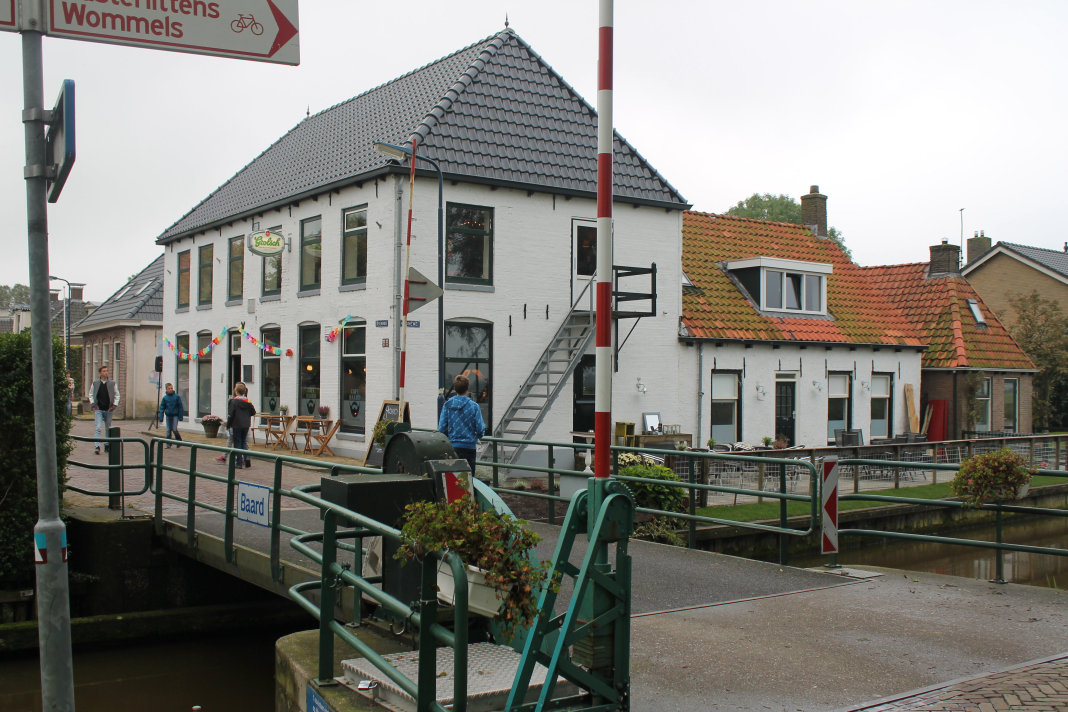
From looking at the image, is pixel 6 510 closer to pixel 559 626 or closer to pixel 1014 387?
pixel 559 626

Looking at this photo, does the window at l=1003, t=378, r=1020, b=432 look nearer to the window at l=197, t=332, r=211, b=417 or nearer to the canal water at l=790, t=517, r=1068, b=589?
the canal water at l=790, t=517, r=1068, b=589

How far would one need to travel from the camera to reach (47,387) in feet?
14.8

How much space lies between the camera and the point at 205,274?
2594 centimetres

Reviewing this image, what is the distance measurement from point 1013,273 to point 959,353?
15364 millimetres

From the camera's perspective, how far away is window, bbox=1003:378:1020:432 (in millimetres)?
28125

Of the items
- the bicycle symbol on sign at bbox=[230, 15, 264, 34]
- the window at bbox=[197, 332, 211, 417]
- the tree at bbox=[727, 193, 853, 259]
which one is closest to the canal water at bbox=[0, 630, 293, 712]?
the bicycle symbol on sign at bbox=[230, 15, 264, 34]

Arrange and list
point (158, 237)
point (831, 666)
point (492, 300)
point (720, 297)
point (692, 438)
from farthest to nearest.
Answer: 1. point (158, 237)
2. point (720, 297)
3. point (692, 438)
4. point (492, 300)
5. point (831, 666)

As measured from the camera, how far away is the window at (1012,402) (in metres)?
28.1

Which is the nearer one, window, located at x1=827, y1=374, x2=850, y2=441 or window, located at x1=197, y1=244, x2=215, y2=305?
window, located at x1=827, y1=374, x2=850, y2=441

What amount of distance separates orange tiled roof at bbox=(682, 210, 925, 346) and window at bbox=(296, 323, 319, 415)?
861cm

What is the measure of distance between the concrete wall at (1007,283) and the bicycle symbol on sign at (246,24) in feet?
122

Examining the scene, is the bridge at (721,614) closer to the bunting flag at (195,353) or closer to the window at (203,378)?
the bunting flag at (195,353)

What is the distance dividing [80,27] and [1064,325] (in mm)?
35362

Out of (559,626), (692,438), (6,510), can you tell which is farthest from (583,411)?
(559,626)
